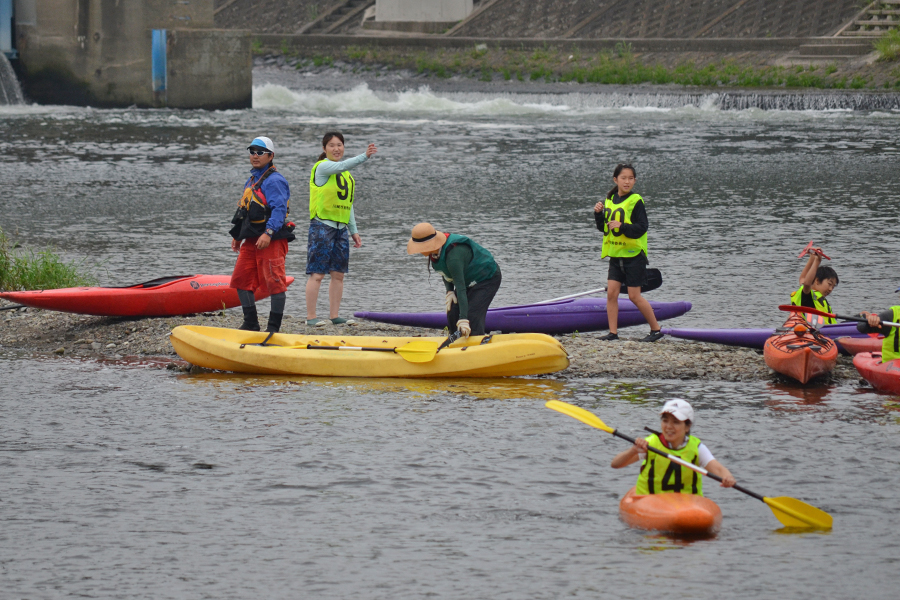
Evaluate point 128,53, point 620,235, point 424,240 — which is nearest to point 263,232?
point 424,240

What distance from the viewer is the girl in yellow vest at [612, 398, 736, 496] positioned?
19.1ft

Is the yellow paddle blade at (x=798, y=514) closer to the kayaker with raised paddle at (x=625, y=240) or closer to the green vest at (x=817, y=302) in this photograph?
the green vest at (x=817, y=302)

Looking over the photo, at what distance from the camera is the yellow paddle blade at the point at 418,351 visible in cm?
841

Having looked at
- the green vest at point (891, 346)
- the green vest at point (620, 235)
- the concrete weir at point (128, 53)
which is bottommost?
the green vest at point (891, 346)

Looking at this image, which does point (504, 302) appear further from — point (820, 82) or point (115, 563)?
point (820, 82)

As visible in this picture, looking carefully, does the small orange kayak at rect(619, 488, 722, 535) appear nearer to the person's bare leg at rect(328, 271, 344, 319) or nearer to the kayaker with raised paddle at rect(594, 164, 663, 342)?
the kayaker with raised paddle at rect(594, 164, 663, 342)

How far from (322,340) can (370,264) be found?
16.0ft

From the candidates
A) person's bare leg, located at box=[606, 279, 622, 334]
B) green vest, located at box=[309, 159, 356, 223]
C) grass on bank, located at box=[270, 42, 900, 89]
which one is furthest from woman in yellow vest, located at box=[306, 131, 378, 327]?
grass on bank, located at box=[270, 42, 900, 89]

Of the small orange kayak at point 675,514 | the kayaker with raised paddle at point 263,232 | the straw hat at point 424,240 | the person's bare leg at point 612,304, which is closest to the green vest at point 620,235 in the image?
the person's bare leg at point 612,304

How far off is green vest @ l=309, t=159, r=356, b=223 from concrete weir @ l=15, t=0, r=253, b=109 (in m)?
24.7

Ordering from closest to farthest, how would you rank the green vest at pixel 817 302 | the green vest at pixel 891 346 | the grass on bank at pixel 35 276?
1. the green vest at pixel 891 346
2. the green vest at pixel 817 302
3. the grass on bank at pixel 35 276

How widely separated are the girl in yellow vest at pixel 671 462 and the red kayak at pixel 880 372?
2.60m

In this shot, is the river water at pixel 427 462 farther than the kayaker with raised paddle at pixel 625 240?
No

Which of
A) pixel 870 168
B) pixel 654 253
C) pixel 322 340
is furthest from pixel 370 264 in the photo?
pixel 870 168
